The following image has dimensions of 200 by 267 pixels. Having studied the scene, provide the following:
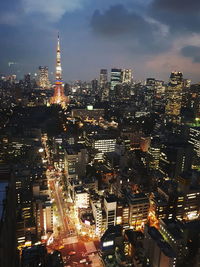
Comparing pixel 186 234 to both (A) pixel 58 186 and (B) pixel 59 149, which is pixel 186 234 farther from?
(B) pixel 59 149

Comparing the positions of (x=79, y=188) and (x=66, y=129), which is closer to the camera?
(x=79, y=188)

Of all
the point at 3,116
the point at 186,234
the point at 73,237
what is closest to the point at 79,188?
the point at 73,237

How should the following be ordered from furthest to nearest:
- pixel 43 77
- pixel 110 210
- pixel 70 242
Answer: pixel 43 77
pixel 110 210
pixel 70 242

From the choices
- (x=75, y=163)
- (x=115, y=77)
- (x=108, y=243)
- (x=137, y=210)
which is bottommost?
(x=108, y=243)

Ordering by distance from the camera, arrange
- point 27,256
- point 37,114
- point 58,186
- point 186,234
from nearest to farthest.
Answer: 1. point 27,256
2. point 186,234
3. point 58,186
4. point 37,114

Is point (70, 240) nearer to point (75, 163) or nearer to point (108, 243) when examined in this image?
point (108, 243)

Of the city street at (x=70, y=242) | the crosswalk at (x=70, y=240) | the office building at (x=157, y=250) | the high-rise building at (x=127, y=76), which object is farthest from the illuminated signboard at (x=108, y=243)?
the high-rise building at (x=127, y=76)

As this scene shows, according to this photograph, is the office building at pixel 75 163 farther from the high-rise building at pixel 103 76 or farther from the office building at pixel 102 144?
the high-rise building at pixel 103 76

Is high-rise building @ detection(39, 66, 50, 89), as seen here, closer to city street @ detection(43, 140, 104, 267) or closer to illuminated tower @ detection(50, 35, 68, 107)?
illuminated tower @ detection(50, 35, 68, 107)

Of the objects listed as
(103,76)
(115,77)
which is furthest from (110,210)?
(103,76)
